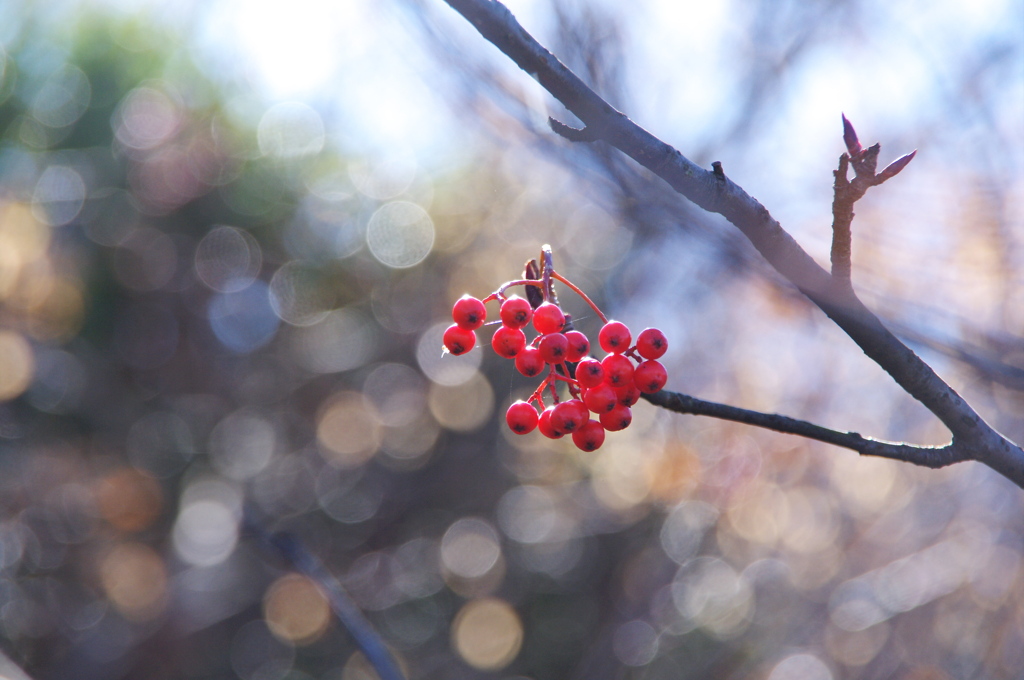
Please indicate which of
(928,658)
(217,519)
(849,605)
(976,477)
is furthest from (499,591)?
(976,477)

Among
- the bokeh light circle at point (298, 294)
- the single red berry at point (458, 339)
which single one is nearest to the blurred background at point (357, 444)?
the bokeh light circle at point (298, 294)

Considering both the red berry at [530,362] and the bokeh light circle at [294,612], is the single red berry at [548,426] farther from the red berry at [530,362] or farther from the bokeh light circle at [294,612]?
the bokeh light circle at [294,612]

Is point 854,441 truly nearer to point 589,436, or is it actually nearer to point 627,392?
point 627,392

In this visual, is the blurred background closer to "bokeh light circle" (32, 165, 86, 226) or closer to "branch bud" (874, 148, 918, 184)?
"bokeh light circle" (32, 165, 86, 226)

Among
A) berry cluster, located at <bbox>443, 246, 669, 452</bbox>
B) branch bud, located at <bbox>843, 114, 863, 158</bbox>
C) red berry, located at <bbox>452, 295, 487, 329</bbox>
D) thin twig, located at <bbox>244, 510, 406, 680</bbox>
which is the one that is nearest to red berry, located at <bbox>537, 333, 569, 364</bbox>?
berry cluster, located at <bbox>443, 246, 669, 452</bbox>

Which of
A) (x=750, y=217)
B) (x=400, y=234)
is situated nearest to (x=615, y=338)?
(x=750, y=217)

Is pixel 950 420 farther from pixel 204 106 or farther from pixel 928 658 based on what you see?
pixel 204 106
